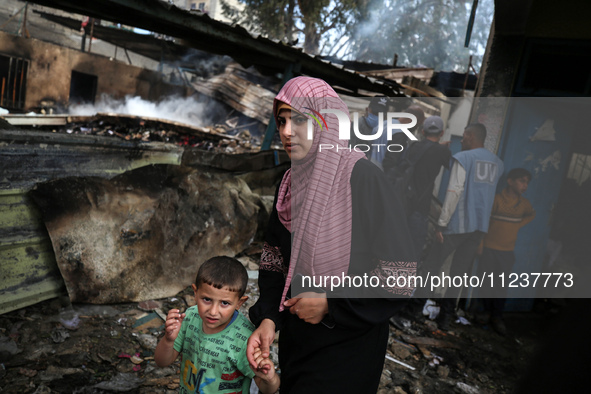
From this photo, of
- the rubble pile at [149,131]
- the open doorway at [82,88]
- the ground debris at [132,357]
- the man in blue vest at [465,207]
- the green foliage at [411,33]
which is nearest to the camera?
the ground debris at [132,357]

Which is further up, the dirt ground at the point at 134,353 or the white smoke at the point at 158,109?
the white smoke at the point at 158,109

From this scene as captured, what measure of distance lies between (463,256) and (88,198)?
3.95 meters

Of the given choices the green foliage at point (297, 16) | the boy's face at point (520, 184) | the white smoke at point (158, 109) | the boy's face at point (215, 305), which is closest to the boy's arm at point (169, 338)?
the boy's face at point (215, 305)

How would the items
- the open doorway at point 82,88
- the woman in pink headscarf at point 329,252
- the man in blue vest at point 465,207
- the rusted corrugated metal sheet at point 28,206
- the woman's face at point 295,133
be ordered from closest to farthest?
1. the woman in pink headscarf at point 329,252
2. the woman's face at point 295,133
3. the rusted corrugated metal sheet at point 28,206
4. the man in blue vest at point 465,207
5. the open doorway at point 82,88

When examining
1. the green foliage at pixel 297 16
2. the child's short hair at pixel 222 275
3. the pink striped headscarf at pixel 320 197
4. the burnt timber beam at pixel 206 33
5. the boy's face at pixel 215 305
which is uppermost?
the green foliage at pixel 297 16

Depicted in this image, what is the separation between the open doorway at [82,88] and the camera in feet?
35.9

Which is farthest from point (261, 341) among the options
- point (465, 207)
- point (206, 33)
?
point (206, 33)

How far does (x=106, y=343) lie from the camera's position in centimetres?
301

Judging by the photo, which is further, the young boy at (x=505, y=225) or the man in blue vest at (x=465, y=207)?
the young boy at (x=505, y=225)

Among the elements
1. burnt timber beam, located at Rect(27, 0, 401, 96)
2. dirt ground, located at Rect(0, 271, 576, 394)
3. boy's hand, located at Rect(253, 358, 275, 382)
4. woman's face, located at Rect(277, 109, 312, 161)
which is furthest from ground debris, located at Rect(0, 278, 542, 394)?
burnt timber beam, located at Rect(27, 0, 401, 96)

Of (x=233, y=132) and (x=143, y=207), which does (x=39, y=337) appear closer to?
(x=143, y=207)

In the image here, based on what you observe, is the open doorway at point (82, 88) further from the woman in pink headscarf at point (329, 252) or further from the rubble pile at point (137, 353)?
the woman in pink headscarf at point (329, 252)

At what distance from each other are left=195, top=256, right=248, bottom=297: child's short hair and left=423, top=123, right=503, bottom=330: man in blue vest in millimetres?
2845

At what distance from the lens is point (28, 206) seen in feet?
10.9
